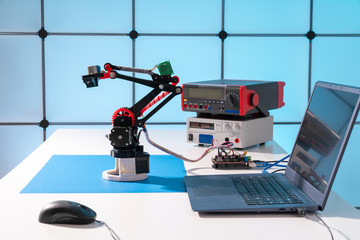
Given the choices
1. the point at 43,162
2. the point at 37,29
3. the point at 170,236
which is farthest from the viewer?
the point at 37,29

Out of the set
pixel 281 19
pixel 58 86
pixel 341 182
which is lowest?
pixel 341 182

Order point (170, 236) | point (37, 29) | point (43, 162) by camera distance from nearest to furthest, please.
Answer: point (170, 236) < point (43, 162) < point (37, 29)

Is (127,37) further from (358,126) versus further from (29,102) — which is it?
(358,126)

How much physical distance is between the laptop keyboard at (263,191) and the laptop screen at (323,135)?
7cm

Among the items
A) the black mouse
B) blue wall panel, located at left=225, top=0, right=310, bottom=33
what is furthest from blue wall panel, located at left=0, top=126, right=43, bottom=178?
the black mouse

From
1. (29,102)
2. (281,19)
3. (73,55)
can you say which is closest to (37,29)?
(73,55)

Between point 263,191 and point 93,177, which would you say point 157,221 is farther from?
point 93,177

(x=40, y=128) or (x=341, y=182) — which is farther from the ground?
(x=40, y=128)

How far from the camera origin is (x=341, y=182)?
3.67m

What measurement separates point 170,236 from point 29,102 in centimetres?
270

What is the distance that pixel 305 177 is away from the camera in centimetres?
138

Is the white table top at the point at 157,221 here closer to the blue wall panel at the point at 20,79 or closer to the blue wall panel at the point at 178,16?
the blue wall panel at the point at 20,79

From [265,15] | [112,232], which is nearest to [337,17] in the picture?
→ [265,15]

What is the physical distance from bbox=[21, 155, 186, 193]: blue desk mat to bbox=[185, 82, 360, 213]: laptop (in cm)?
11
